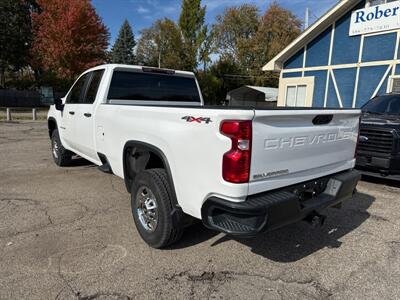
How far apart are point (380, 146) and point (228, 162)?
436cm

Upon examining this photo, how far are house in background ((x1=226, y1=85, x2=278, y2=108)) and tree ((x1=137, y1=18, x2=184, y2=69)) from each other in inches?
271

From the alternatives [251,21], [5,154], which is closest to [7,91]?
[5,154]

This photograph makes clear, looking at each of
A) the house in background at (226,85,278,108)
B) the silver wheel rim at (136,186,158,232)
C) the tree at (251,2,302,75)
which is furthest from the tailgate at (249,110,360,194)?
the tree at (251,2,302,75)

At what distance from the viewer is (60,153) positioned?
6.78 meters

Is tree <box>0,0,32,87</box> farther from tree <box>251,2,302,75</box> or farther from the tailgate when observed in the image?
the tailgate

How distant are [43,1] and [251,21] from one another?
1333 inches

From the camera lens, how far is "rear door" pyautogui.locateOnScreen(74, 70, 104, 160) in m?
4.84

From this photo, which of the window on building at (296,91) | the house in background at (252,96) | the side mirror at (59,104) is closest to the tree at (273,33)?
the house in background at (252,96)

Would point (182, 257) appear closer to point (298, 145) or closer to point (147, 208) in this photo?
point (147, 208)

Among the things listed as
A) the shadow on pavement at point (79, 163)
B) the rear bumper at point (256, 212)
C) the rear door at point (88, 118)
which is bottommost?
the shadow on pavement at point (79, 163)

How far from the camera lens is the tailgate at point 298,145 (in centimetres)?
260

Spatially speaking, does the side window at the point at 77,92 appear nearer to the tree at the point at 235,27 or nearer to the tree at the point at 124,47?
the tree at the point at 235,27

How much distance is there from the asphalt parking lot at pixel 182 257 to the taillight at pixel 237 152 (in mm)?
1060

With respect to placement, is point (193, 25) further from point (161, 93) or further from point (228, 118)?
point (228, 118)
